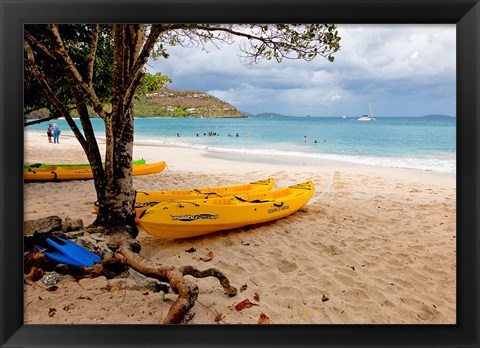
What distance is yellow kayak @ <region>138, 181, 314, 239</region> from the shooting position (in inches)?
118

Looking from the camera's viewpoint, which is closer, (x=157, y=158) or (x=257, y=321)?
(x=257, y=321)

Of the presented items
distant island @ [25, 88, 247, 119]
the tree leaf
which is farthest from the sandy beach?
distant island @ [25, 88, 247, 119]

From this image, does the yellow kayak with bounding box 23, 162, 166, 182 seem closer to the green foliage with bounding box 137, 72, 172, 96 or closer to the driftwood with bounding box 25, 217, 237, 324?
the green foliage with bounding box 137, 72, 172, 96

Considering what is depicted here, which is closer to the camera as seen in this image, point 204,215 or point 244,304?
point 244,304

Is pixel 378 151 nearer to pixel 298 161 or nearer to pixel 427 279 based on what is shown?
pixel 298 161

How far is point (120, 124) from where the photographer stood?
2822mm

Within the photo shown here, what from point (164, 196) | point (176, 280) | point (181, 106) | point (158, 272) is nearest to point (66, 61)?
point (164, 196)

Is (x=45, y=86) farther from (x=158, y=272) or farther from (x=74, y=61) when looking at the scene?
(x=158, y=272)

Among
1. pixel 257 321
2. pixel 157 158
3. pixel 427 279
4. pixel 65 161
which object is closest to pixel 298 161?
pixel 157 158
